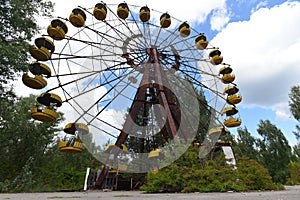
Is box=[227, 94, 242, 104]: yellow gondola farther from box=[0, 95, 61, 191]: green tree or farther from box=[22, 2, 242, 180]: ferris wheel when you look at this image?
box=[0, 95, 61, 191]: green tree

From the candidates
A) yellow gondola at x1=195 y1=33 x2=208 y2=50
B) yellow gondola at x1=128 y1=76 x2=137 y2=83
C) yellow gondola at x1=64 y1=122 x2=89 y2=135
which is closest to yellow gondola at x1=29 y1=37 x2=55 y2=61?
yellow gondola at x1=64 y1=122 x2=89 y2=135

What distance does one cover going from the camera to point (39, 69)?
8141 millimetres

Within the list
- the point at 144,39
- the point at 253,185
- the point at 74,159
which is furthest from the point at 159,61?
the point at 74,159

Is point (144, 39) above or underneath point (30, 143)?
above

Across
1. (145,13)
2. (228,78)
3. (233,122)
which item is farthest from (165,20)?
(233,122)

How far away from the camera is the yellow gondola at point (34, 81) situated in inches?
304

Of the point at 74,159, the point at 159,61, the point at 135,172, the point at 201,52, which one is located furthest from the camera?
the point at 74,159

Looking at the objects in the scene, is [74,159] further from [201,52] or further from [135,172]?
[201,52]

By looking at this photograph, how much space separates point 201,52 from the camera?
12203 millimetres

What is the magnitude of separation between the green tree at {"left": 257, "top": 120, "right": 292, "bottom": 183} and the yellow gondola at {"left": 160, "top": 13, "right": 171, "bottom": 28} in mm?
11697

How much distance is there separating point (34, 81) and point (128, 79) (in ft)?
12.0

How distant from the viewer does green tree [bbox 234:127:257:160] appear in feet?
59.2

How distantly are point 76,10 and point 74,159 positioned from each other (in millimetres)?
10385

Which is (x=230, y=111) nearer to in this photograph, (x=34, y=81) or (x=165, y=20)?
(x=165, y=20)
